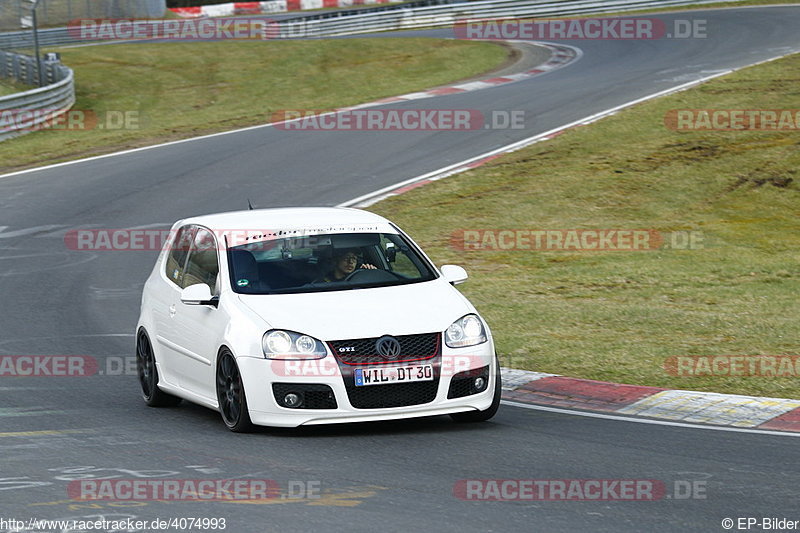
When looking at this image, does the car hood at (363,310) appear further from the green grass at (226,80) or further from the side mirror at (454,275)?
the green grass at (226,80)

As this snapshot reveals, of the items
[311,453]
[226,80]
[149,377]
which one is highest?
[311,453]

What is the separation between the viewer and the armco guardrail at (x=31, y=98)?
29.6 m

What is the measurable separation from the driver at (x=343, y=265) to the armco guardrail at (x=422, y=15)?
41.3 metres

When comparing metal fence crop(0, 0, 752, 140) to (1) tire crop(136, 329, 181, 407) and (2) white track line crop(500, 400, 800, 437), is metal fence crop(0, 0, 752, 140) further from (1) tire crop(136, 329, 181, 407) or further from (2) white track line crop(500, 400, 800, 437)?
(2) white track line crop(500, 400, 800, 437)

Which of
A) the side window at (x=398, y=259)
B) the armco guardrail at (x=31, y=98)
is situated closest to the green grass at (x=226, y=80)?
the armco guardrail at (x=31, y=98)

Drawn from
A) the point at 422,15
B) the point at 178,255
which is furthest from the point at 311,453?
the point at 422,15

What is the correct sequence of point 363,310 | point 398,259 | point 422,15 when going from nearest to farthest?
point 363,310 < point 398,259 < point 422,15

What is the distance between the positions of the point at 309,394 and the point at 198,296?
1.28m

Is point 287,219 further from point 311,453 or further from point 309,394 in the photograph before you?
point 311,453

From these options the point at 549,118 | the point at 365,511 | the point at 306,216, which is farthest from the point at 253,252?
the point at 549,118

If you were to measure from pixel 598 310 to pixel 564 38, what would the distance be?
30.9 metres

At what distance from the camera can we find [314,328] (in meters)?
8.42

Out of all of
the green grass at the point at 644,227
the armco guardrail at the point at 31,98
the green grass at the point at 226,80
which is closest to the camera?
the green grass at the point at 644,227

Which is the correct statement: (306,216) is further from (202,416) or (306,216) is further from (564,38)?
(564,38)
